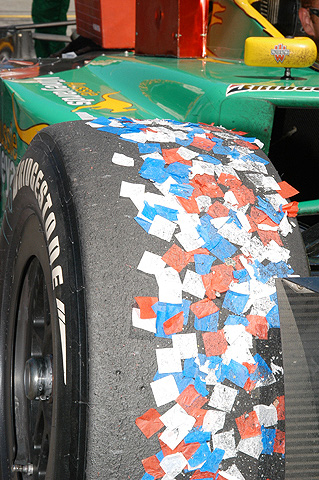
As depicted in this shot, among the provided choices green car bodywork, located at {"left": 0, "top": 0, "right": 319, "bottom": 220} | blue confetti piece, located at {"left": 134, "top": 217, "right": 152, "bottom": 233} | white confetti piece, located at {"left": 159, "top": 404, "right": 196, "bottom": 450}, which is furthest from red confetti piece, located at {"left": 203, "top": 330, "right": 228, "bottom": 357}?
green car bodywork, located at {"left": 0, "top": 0, "right": 319, "bottom": 220}

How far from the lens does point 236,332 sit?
1141 millimetres

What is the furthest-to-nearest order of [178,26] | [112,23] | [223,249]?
[112,23] < [178,26] < [223,249]

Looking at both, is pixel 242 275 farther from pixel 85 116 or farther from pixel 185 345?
pixel 85 116

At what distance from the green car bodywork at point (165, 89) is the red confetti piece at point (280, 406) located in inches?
27.2

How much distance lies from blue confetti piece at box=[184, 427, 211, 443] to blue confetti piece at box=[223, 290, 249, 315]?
206mm

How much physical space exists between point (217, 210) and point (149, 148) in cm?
20

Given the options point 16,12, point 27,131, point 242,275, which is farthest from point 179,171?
point 16,12

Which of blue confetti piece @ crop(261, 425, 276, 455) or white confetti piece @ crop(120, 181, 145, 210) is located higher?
white confetti piece @ crop(120, 181, 145, 210)

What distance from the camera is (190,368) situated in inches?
43.5

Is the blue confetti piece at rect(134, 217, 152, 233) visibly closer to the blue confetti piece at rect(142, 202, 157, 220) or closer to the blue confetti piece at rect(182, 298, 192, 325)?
the blue confetti piece at rect(142, 202, 157, 220)

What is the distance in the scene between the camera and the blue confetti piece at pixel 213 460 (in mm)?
1118

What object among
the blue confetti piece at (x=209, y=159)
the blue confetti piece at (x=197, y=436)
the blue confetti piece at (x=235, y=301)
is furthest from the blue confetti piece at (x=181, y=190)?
the blue confetti piece at (x=197, y=436)

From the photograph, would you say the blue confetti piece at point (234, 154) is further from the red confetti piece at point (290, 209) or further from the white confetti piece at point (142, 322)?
the white confetti piece at point (142, 322)

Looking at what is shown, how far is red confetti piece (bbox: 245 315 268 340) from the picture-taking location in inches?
45.2
